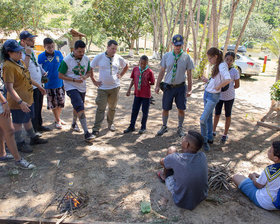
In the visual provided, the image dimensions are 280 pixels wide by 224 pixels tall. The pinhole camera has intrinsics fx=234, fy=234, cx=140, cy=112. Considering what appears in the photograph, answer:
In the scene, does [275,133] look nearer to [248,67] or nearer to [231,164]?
[231,164]

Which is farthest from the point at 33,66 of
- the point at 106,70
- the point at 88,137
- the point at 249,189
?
the point at 249,189

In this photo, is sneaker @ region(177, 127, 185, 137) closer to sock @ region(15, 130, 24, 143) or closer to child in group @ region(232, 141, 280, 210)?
child in group @ region(232, 141, 280, 210)

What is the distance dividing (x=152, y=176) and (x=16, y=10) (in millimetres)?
18463

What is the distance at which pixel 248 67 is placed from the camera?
44.0 ft

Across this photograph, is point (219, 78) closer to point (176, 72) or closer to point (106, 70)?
point (176, 72)

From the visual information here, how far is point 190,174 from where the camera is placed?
2.79 metres

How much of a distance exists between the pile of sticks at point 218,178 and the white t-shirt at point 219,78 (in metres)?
1.35

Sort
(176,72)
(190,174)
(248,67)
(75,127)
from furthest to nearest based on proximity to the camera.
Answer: (248,67) → (75,127) → (176,72) → (190,174)

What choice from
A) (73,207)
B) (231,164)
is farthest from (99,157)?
(231,164)

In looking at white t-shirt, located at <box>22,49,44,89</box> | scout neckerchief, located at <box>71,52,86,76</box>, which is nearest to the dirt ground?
white t-shirt, located at <box>22,49,44,89</box>

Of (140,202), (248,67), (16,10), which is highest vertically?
(16,10)

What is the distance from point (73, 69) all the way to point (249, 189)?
3.46 m

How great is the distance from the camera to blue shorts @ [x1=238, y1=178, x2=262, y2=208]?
10.0ft

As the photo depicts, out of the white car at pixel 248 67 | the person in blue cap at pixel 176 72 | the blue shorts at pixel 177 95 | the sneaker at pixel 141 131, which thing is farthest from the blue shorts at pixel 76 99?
the white car at pixel 248 67
